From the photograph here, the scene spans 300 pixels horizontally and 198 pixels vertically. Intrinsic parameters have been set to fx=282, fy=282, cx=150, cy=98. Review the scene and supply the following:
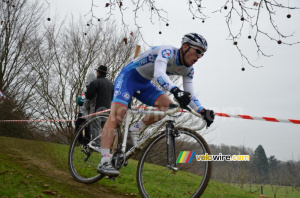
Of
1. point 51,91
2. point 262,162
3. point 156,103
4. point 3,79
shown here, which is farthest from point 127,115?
point 262,162

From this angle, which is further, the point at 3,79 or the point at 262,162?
the point at 262,162

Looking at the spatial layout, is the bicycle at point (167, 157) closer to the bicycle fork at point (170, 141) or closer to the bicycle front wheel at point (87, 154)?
the bicycle fork at point (170, 141)

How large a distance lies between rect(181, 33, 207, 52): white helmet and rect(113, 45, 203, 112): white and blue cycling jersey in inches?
8.1

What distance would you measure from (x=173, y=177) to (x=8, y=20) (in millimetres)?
19403

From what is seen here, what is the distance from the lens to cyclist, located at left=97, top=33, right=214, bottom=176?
3.62 metres

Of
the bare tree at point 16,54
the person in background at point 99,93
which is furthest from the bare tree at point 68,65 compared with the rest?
the person in background at point 99,93

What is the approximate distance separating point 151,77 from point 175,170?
1405 millimetres

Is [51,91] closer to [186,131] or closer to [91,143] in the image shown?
[91,143]

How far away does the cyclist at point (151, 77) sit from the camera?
3.62m

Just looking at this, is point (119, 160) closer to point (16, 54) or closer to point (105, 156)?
point (105, 156)

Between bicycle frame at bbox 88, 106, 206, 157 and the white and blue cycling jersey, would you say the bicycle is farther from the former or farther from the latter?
the white and blue cycling jersey

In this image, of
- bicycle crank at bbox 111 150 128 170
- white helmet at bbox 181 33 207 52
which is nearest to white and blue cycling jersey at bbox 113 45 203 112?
white helmet at bbox 181 33 207 52

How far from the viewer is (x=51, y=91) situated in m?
17.5

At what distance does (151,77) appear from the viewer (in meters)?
4.18
